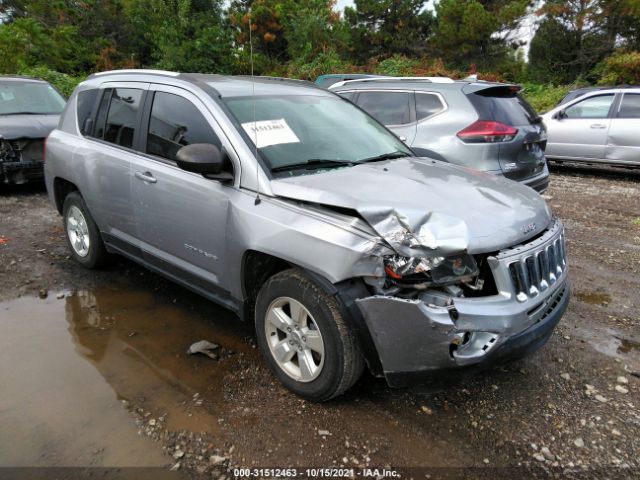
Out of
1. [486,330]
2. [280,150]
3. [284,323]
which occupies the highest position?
[280,150]

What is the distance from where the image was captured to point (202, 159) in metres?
2.86

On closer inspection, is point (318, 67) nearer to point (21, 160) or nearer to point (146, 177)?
point (21, 160)

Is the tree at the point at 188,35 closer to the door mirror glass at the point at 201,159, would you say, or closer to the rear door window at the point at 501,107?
the rear door window at the point at 501,107

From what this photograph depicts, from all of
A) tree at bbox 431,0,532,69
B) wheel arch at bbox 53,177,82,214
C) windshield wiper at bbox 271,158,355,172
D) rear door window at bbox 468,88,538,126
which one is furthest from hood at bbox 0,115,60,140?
tree at bbox 431,0,532,69

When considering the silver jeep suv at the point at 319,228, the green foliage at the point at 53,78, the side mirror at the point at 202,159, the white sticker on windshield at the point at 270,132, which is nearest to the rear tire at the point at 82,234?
the silver jeep suv at the point at 319,228

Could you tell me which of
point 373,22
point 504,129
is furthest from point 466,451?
point 373,22

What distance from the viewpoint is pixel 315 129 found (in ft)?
11.3

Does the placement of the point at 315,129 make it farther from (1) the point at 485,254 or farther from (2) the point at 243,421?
(2) the point at 243,421

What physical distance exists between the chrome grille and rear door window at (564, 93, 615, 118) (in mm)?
7963

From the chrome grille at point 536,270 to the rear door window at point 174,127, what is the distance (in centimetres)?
191

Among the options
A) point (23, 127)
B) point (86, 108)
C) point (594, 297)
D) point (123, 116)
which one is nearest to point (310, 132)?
point (123, 116)

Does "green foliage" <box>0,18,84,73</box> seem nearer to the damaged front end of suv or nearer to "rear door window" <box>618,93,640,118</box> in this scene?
"rear door window" <box>618,93,640,118</box>

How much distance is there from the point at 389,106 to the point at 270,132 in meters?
3.63

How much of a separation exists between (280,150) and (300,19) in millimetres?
25150
